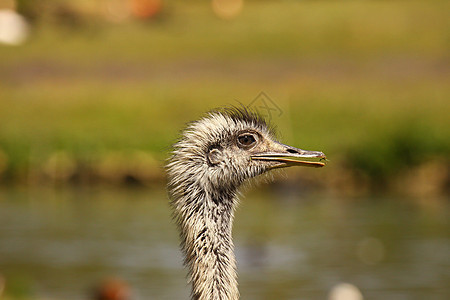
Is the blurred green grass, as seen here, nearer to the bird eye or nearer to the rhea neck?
the bird eye

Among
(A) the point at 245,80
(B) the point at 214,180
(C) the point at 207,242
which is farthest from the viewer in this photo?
(A) the point at 245,80

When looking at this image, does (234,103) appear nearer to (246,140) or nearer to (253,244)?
(253,244)

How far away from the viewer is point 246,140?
6.81 m

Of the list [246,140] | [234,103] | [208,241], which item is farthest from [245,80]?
[208,241]

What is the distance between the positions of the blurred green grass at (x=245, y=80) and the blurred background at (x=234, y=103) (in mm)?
68

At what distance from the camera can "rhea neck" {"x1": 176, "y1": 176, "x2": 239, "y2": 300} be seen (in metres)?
6.35

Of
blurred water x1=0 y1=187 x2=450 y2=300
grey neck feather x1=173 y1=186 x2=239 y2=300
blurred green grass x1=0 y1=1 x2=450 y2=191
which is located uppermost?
blurred green grass x1=0 y1=1 x2=450 y2=191

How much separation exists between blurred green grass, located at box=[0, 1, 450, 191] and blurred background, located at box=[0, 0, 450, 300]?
0.22 feet

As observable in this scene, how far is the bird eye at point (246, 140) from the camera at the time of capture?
22.2 feet

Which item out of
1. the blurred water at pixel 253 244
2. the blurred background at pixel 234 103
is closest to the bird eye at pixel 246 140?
the blurred background at pixel 234 103

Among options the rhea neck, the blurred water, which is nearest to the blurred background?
the blurred water

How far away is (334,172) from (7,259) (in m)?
7.46

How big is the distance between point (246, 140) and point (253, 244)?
11.4 metres

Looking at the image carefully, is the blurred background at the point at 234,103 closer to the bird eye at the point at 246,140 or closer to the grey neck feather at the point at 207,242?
the bird eye at the point at 246,140
